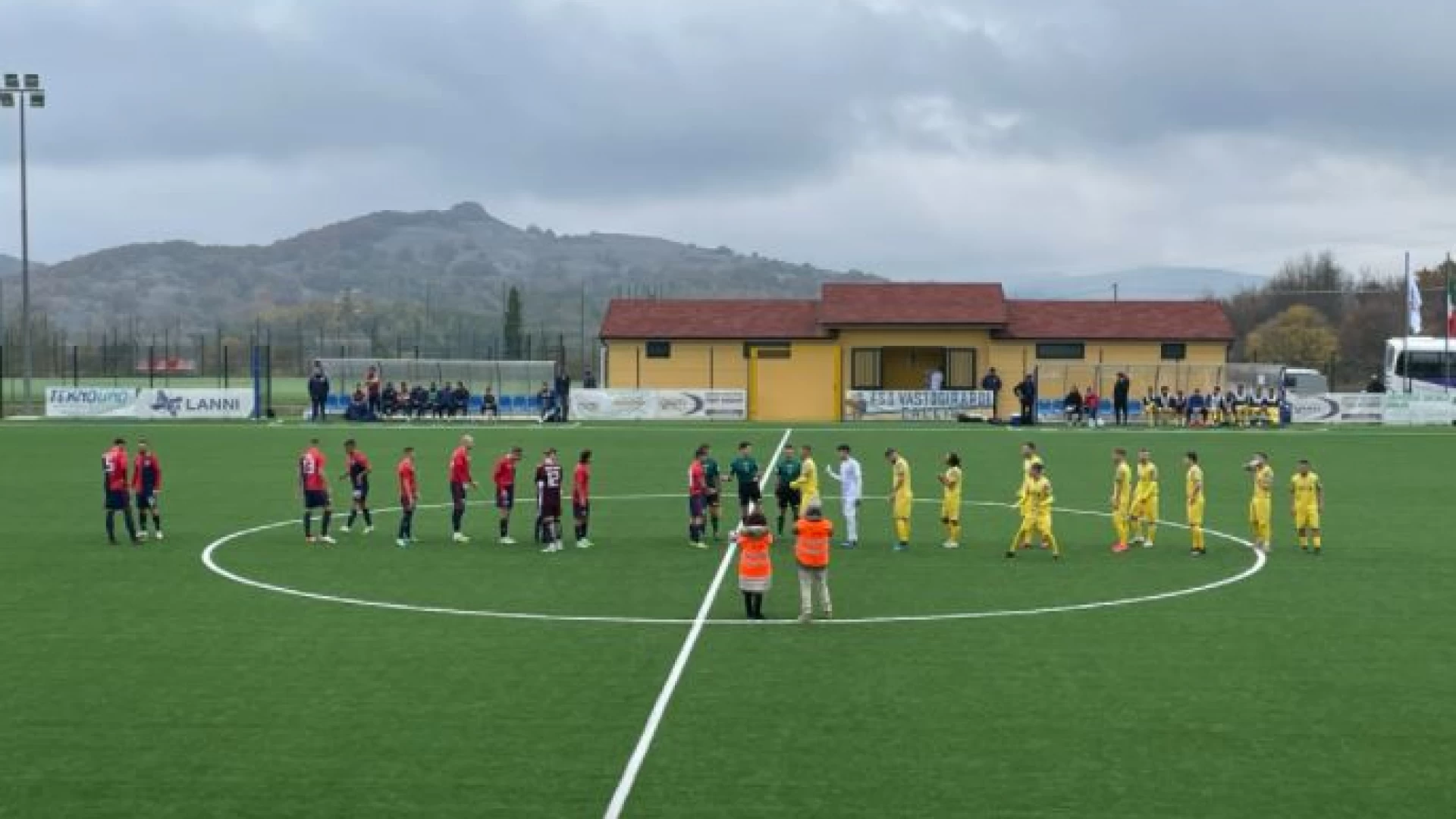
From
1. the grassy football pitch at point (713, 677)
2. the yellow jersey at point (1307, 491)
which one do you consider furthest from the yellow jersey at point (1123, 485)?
the yellow jersey at point (1307, 491)

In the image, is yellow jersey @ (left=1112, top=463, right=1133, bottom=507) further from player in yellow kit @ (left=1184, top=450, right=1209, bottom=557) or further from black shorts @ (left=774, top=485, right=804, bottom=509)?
black shorts @ (left=774, top=485, right=804, bottom=509)

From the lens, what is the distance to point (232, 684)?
1583cm

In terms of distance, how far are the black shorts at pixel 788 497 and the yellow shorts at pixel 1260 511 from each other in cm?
817

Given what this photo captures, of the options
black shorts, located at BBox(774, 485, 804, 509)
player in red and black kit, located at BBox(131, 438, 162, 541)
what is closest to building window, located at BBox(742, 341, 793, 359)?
black shorts, located at BBox(774, 485, 804, 509)

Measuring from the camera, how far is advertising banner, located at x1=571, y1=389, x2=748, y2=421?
65.9 m

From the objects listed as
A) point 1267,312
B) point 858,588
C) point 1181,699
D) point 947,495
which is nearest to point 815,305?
point 947,495

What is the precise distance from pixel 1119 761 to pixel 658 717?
4411mm

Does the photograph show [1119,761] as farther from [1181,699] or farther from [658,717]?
[658,717]

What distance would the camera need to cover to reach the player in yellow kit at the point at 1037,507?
25.6 metres

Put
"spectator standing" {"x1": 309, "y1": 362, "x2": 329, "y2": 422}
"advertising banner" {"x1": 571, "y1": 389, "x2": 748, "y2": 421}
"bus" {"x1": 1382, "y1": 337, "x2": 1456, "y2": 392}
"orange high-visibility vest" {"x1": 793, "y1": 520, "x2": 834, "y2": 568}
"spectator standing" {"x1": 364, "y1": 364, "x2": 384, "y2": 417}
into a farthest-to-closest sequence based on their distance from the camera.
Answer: "bus" {"x1": 1382, "y1": 337, "x2": 1456, "y2": 392} < "advertising banner" {"x1": 571, "y1": 389, "x2": 748, "y2": 421} < "spectator standing" {"x1": 364, "y1": 364, "x2": 384, "y2": 417} < "spectator standing" {"x1": 309, "y1": 362, "x2": 329, "y2": 422} < "orange high-visibility vest" {"x1": 793, "y1": 520, "x2": 834, "y2": 568}

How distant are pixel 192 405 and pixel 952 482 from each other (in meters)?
47.2

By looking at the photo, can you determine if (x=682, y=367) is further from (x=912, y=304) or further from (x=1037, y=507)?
(x=1037, y=507)

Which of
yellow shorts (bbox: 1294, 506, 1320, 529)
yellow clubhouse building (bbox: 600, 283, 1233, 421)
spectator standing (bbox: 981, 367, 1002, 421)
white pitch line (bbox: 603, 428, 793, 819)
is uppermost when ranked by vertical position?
yellow clubhouse building (bbox: 600, 283, 1233, 421)

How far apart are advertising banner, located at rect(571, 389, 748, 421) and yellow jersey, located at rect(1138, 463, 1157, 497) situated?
39784 millimetres
